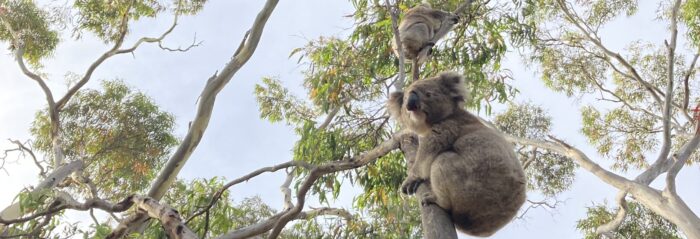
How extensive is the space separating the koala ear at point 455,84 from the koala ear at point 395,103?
333 millimetres

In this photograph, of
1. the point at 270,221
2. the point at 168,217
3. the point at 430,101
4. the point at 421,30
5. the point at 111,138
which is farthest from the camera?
the point at 111,138

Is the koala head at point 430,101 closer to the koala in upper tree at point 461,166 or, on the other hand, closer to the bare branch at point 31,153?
the koala in upper tree at point 461,166

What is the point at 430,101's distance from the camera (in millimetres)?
3656

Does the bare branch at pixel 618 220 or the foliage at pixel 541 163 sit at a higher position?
the foliage at pixel 541 163

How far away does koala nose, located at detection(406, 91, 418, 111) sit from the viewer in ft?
11.2

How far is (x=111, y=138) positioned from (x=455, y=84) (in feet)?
35.1

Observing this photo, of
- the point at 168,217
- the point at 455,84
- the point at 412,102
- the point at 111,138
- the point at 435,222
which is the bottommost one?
the point at 435,222

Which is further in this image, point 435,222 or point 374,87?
point 374,87

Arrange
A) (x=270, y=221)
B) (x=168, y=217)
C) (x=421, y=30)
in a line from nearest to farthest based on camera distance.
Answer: (x=168, y=217), (x=270, y=221), (x=421, y=30)

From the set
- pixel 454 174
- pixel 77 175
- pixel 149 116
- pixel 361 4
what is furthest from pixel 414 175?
pixel 149 116

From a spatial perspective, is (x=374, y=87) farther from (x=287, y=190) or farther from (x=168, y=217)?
(x=168, y=217)

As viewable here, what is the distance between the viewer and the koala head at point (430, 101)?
3590 mm

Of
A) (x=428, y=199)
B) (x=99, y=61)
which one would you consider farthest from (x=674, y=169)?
(x=99, y=61)

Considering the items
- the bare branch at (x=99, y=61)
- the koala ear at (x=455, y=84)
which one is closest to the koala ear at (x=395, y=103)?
the koala ear at (x=455, y=84)
